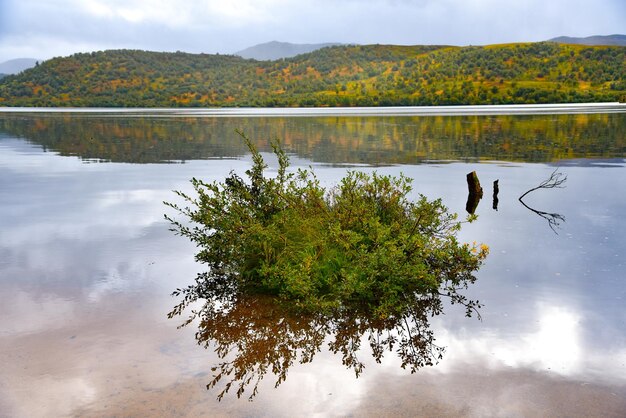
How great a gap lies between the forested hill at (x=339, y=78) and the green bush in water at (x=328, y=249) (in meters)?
109

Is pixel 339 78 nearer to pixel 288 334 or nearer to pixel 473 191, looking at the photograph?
pixel 473 191

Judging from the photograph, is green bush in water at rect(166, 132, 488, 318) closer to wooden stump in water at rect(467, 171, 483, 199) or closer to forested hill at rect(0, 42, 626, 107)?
wooden stump in water at rect(467, 171, 483, 199)

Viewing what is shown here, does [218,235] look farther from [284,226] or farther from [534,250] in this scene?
[534,250]

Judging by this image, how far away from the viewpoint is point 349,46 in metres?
183

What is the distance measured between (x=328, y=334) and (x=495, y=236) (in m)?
5.67

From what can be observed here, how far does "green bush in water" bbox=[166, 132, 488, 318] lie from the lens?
7.75 metres

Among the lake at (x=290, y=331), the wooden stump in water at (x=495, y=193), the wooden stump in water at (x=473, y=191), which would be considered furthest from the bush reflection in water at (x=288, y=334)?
the wooden stump in water at (x=495, y=193)

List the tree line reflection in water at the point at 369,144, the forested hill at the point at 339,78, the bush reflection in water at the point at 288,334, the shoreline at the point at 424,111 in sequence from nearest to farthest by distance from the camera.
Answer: the bush reflection in water at the point at 288,334
the tree line reflection in water at the point at 369,144
the shoreline at the point at 424,111
the forested hill at the point at 339,78

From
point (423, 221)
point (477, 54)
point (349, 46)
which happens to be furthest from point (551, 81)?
point (423, 221)

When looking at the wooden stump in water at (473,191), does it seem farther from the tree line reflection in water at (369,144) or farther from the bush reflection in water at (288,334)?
the tree line reflection in water at (369,144)

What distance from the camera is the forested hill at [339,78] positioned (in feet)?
392

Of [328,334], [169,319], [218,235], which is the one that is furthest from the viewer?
[218,235]

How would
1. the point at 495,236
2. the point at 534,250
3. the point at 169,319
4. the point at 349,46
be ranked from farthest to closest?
the point at 349,46, the point at 495,236, the point at 534,250, the point at 169,319

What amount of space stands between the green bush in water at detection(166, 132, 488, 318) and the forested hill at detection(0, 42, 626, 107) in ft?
358
